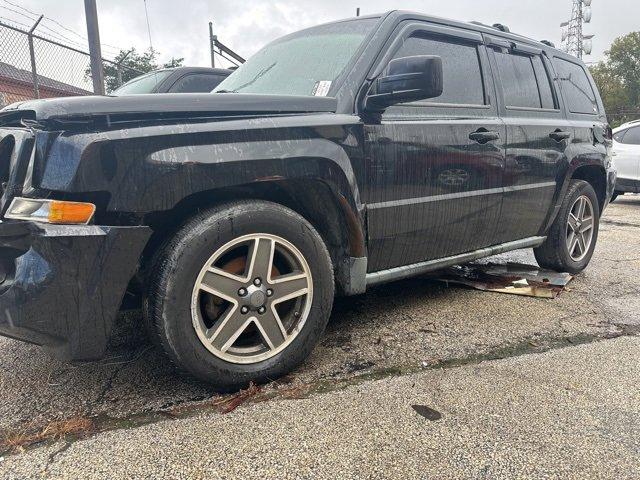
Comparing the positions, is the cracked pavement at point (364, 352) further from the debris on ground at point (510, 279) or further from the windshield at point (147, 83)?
the windshield at point (147, 83)

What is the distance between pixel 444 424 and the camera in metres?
1.93

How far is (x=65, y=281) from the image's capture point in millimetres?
1817

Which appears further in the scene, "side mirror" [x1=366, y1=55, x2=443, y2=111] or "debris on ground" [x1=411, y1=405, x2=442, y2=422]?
"side mirror" [x1=366, y1=55, x2=443, y2=111]

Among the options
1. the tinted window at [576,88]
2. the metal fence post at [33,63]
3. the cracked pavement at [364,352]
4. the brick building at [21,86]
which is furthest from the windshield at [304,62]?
the metal fence post at [33,63]

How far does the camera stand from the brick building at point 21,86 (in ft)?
26.5

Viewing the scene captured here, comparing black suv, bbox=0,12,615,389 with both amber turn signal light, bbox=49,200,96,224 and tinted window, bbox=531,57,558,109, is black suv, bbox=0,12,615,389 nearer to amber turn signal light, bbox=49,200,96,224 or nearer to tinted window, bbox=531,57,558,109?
amber turn signal light, bbox=49,200,96,224

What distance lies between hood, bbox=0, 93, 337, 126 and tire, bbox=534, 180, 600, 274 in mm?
2707

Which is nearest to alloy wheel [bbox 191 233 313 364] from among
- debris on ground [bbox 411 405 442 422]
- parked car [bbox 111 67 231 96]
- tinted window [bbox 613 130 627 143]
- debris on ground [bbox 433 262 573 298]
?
debris on ground [bbox 411 405 442 422]

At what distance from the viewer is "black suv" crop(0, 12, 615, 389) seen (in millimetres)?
1840

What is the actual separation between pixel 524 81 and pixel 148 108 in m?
2.87

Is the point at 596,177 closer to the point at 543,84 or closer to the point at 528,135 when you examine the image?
the point at 543,84

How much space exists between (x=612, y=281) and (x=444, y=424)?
3007 mm

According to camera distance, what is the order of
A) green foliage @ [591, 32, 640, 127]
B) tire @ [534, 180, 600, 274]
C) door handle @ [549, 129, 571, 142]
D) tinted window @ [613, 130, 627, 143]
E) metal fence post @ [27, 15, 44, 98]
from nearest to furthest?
door handle @ [549, 129, 571, 142], tire @ [534, 180, 600, 274], metal fence post @ [27, 15, 44, 98], tinted window @ [613, 130, 627, 143], green foliage @ [591, 32, 640, 127]

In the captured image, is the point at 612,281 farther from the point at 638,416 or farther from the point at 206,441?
the point at 206,441
